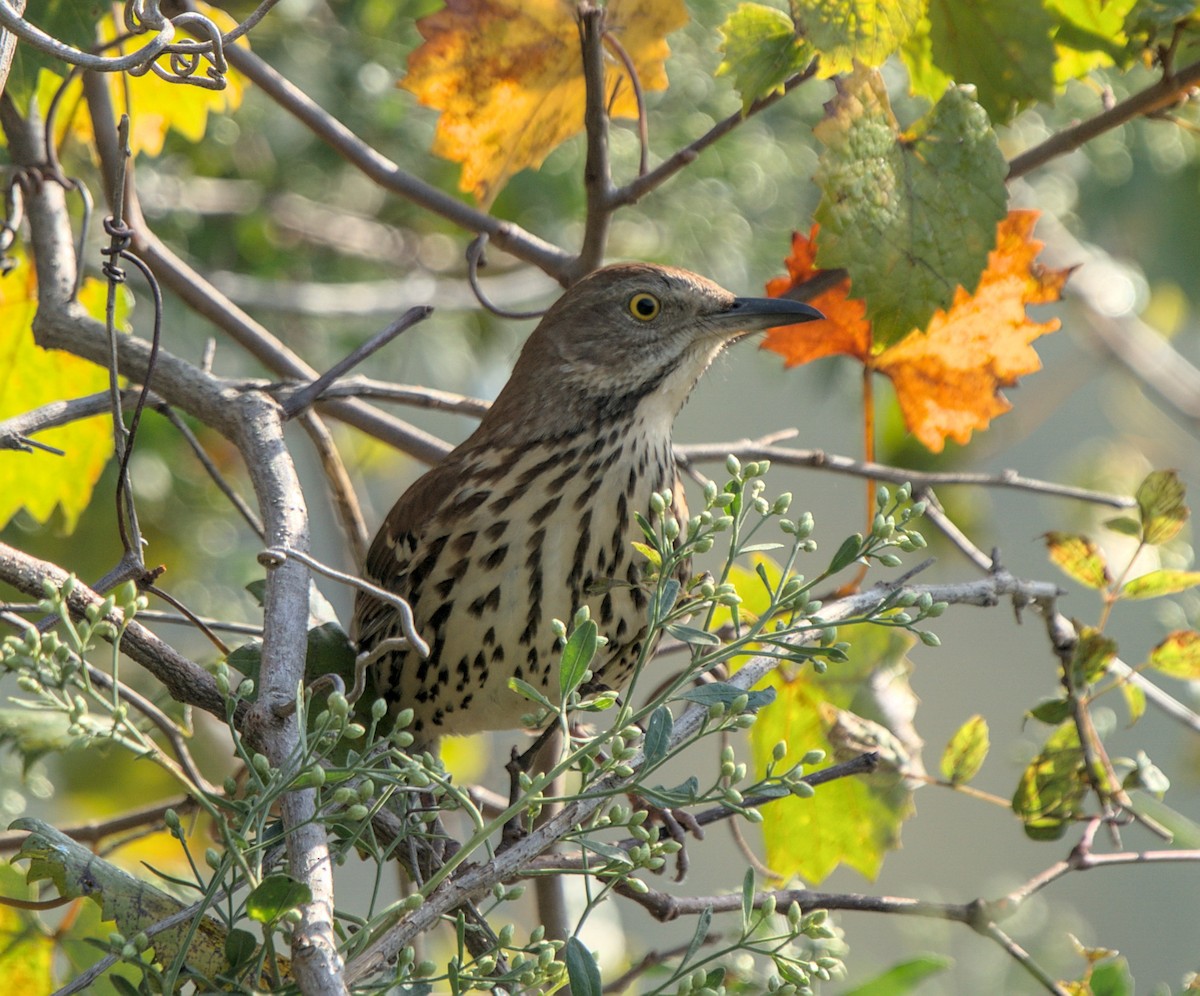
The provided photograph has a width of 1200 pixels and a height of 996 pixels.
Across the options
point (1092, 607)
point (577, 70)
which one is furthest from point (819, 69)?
point (1092, 607)

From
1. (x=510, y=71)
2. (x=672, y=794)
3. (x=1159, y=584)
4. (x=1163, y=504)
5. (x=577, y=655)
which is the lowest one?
(x=672, y=794)

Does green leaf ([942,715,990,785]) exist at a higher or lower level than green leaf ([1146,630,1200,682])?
lower

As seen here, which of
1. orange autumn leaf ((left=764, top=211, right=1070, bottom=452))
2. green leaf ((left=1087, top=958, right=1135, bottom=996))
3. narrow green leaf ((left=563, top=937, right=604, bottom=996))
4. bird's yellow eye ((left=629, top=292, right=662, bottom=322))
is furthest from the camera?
bird's yellow eye ((left=629, top=292, right=662, bottom=322))

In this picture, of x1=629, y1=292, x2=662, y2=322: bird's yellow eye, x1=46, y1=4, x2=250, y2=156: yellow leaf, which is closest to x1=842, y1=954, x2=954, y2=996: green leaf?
x1=629, y1=292, x2=662, y2=322: bird's yellow eye

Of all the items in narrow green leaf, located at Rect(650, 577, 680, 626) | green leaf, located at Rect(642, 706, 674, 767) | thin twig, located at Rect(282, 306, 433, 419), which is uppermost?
thin twig, located at Rect(282, 306, 433, 419)

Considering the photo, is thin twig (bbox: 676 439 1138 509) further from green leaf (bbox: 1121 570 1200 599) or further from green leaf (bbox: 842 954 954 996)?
green leaf (bbox: 842 954 954 996)

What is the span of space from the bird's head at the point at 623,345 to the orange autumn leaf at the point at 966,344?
7.6 inches

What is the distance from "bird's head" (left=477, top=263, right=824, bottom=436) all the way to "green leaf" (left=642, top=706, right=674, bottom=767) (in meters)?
1.22

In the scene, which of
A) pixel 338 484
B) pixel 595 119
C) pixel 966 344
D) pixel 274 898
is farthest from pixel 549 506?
pixel 274 898

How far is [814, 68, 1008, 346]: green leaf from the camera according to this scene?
187 cm

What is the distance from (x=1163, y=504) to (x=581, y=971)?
1176mm

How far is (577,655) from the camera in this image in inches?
47.3

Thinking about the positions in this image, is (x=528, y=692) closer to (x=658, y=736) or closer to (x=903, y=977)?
(x=658, y=736)

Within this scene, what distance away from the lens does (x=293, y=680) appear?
139cm
